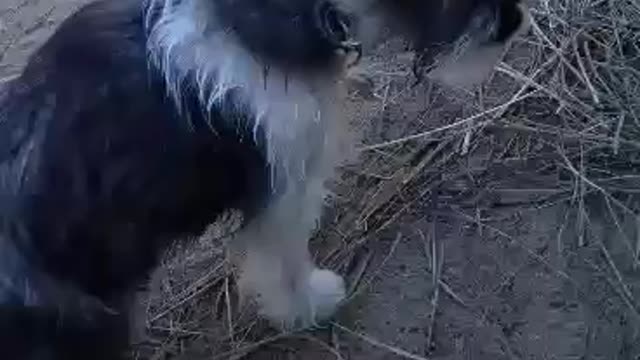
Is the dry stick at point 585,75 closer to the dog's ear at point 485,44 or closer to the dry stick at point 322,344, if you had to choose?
the dog's ear at point 485,44

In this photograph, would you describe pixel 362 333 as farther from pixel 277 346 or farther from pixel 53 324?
pixel 53 324

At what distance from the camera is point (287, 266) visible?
2.80 meters

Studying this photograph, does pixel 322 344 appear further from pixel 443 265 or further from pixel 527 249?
pixel 527 249

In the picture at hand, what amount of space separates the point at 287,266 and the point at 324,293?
0.19 m

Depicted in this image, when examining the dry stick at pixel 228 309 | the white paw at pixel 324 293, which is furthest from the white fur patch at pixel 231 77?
the dry stick at pixel 228 309

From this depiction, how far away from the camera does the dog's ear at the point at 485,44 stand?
2367 millimetres

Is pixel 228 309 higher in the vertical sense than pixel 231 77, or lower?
lower

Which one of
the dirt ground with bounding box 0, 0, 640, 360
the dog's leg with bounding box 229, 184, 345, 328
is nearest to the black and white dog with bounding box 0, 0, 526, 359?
the dog's leg with bounding box 229, 184, 345, 328

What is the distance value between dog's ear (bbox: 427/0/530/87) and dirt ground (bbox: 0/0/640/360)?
0.16m

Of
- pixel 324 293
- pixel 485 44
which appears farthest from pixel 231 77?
pixel 324 293

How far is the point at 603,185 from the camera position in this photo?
3174 mm

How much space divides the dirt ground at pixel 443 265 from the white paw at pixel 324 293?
0.04 m

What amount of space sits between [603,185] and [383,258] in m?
0.73

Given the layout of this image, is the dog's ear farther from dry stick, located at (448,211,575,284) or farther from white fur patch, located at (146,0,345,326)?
dry stick, located at (448,211,575,284)
